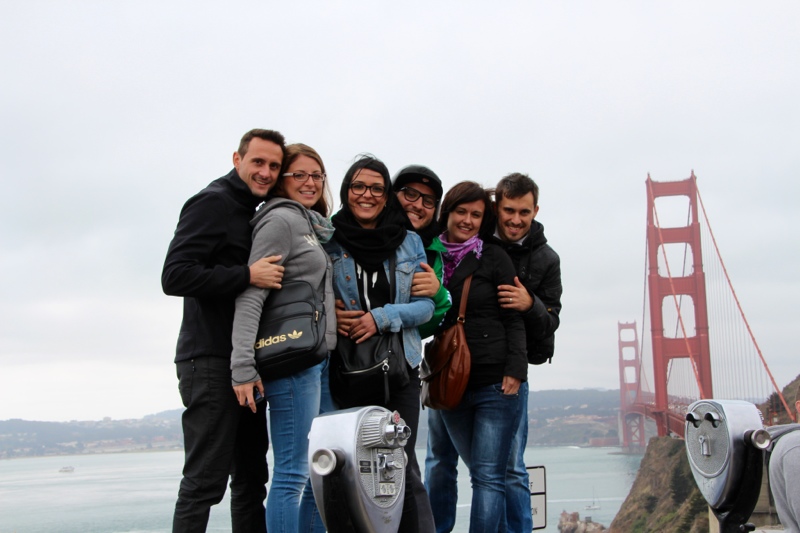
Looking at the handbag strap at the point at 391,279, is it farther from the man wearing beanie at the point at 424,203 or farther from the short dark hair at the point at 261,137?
the short dark hair at the point at 261,137

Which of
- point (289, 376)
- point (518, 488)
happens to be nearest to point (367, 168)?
point (289, 376)

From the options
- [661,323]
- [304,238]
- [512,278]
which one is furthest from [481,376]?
[661,323]

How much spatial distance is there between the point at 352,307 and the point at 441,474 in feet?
2.80

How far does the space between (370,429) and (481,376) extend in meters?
0.84

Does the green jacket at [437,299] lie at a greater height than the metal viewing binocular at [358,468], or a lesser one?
greater

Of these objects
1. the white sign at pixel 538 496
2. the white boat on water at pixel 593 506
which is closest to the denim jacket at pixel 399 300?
the white sign at pixel 538 496

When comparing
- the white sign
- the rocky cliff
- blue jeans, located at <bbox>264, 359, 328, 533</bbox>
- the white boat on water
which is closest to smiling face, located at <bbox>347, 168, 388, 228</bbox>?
blue jeans, located at <bbox>264, 359, 328, 533</bbox>

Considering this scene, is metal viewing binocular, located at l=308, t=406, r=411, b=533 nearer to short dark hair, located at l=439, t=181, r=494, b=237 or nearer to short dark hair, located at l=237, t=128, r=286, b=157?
short dark hair, located at l=237, t=128, r=286, b=157

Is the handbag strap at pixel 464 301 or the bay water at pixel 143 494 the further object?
the bay water at pixel 143 494

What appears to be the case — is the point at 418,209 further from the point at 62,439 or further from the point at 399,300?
the point at 62,439

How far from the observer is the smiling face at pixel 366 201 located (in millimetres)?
2203

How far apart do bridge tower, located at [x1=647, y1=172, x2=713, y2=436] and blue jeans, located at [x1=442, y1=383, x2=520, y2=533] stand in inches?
837

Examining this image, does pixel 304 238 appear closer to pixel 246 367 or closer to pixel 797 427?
pixel 246 367

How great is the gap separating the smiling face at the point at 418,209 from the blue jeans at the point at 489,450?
1.86ft
